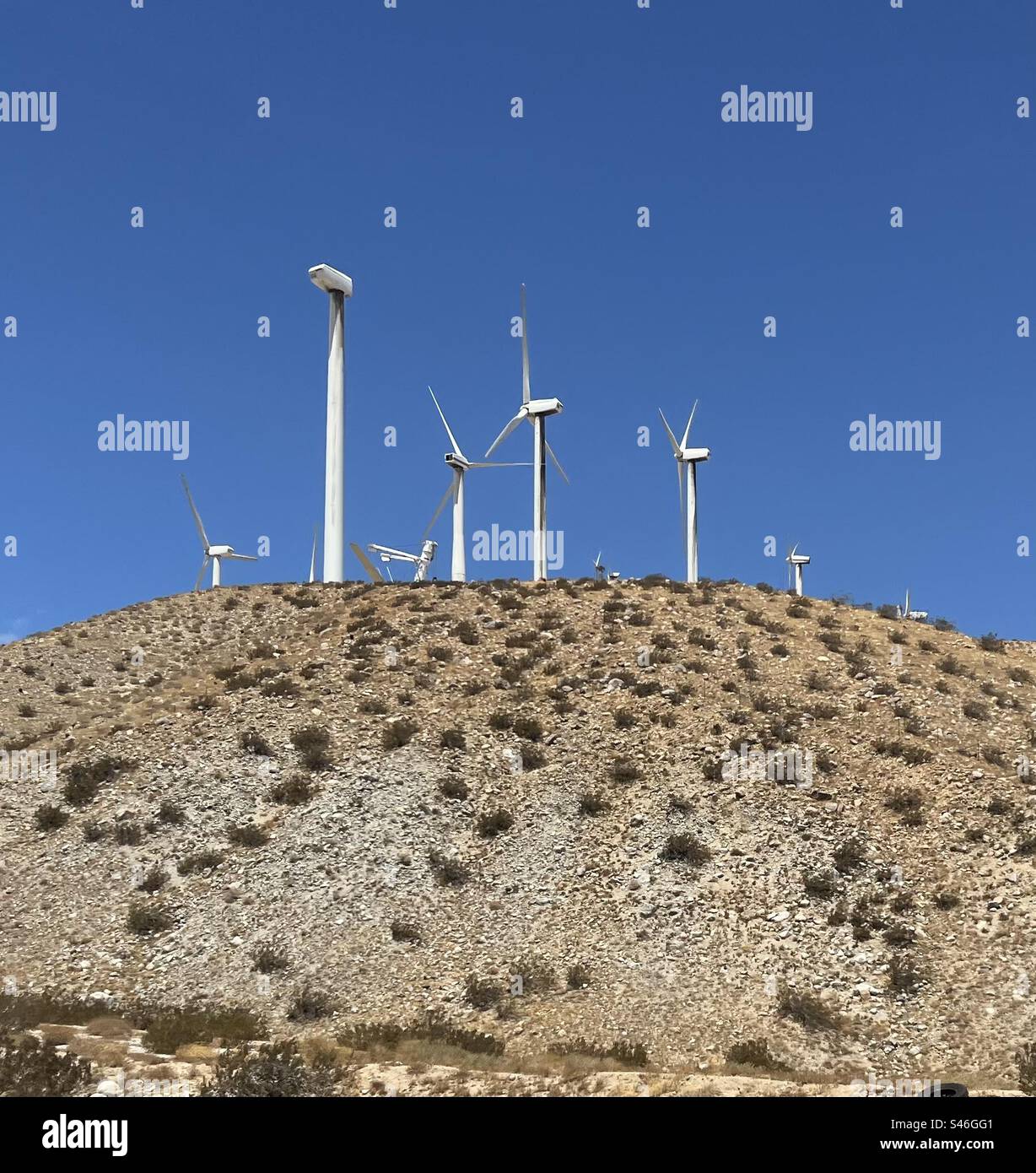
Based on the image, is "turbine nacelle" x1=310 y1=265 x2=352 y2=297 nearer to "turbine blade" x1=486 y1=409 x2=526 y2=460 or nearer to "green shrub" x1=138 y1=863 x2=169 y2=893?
"turbine blade" x1=486 y1=409 x2=526 y2=460

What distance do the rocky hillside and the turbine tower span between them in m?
8.05

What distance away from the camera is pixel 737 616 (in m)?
46.0

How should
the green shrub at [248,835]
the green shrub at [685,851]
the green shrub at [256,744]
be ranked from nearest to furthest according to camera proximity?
the green shrub at [685,851] < the green shrub at [248,835] < the green shrub at [256,744]

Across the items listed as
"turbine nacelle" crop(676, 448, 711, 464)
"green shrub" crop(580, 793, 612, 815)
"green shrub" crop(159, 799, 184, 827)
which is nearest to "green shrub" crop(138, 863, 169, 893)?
"green shrub" crop(159, 799, 184, 827)

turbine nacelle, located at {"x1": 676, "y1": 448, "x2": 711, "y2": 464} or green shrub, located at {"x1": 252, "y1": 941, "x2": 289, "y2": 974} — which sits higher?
turbine nacelle, located at {"x1": 676, "y1": 448, "x2": 711, "y2": 464}

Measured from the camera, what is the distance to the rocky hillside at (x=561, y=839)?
76.3 feet

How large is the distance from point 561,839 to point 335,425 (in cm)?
→ 2962

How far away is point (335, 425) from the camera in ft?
170

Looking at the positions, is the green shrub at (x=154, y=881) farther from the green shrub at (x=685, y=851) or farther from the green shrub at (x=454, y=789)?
the green shrub at (x=685, y=851)

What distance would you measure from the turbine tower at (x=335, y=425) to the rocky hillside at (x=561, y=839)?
8.05m

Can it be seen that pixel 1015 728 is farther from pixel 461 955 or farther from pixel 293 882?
pixel 293 882

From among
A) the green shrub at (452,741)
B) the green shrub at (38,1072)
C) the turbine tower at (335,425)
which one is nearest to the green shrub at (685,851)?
the green shrub at (452,741)

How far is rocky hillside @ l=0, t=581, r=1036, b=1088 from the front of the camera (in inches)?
915
